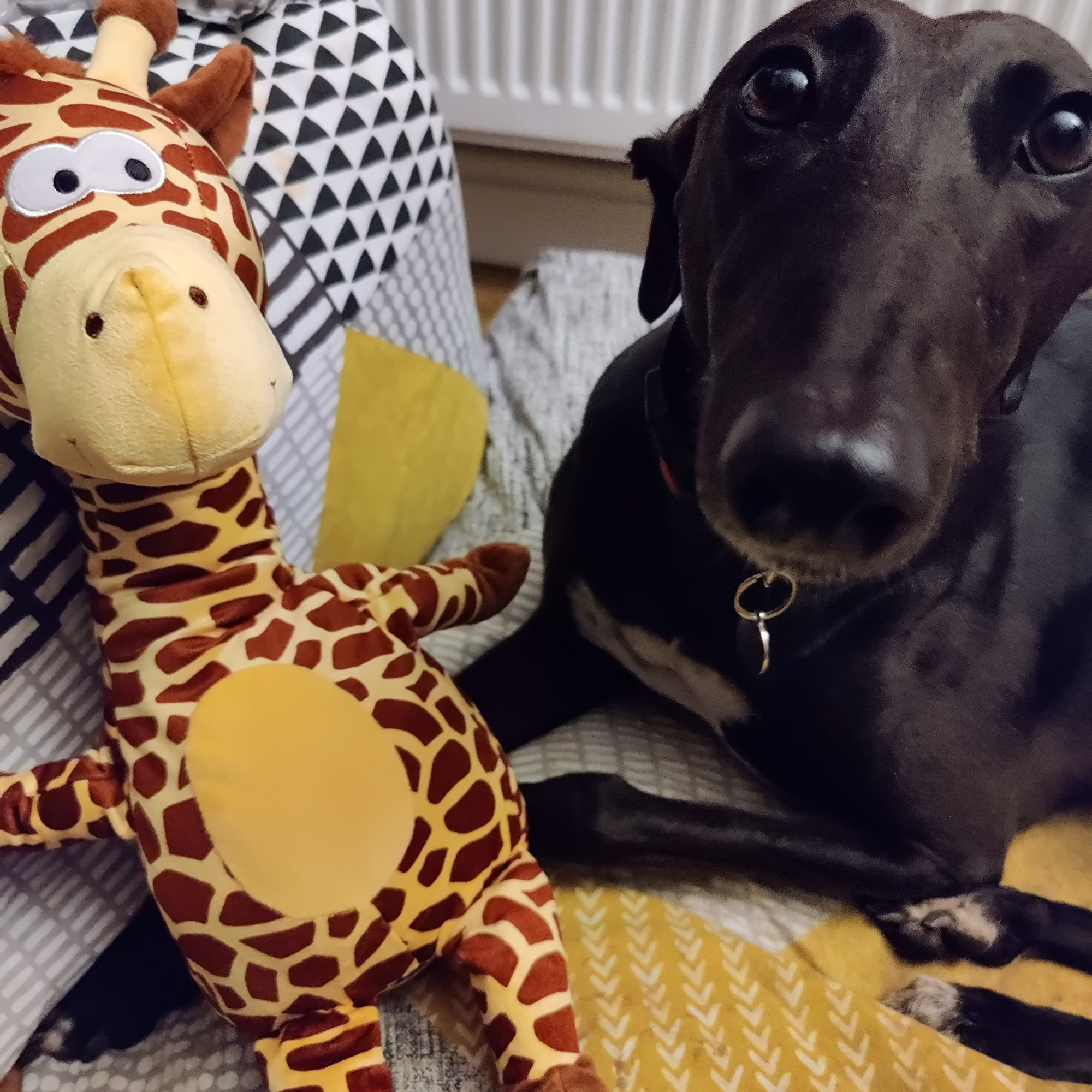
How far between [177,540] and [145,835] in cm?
21

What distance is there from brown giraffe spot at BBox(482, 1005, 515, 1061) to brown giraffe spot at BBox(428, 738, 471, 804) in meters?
0.16

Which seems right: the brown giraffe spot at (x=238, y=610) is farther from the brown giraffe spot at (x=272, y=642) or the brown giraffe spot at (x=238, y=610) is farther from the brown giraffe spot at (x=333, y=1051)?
the brown giraffe spot at (x=333, y=1051)

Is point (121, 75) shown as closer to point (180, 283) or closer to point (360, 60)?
point (180, 283)

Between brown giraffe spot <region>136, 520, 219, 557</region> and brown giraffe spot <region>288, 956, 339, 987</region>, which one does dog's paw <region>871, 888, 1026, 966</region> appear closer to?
brown giraffe spot <region>288, 956, 339, 987</region>

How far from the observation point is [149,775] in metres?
0.68

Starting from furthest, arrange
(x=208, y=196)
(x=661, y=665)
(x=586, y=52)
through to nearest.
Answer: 1. (x=586, y=52)
2. (x=661, y=665)
3. (x=208, y=196)

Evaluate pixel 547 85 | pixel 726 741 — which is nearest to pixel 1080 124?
pixel 726 741

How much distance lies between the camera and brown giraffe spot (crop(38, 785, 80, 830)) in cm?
69

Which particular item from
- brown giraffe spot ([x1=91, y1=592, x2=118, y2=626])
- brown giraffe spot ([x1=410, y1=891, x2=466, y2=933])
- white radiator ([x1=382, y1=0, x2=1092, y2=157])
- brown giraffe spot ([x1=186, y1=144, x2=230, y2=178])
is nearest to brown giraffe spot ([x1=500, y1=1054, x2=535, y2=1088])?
brown giraffe spot ([x1=410, y1=891, x2=466, y2=933])

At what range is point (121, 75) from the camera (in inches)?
26.6

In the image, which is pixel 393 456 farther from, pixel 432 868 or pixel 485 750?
pixel 432 868

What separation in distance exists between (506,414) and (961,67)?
2.83 ft

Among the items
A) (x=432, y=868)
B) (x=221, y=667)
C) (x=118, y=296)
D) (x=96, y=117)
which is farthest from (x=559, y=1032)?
(x=96, y=117)

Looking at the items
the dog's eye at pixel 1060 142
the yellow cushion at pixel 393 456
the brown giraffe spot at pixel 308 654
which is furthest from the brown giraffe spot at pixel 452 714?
the dog's eye at pixel 1060 142
